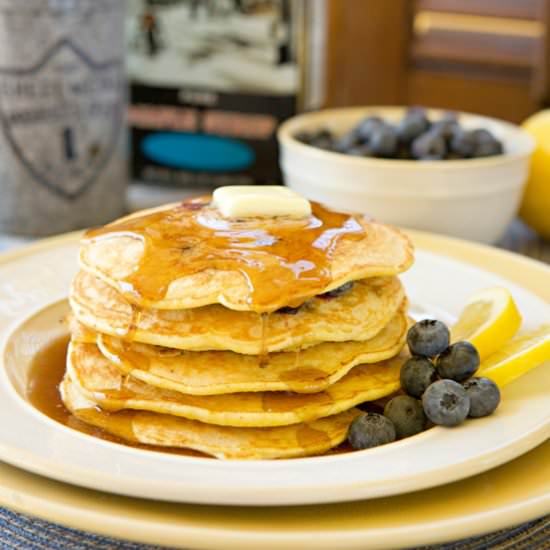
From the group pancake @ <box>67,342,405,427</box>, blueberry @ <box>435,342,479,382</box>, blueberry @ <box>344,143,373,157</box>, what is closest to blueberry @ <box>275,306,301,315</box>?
pancake @ <box>67,342,405,427</box>

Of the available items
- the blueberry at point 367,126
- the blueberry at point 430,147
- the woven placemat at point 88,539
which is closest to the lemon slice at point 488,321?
the woven placemat at point 88,539

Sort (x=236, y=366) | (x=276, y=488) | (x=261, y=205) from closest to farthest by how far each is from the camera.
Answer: (x=276, y=488) < (x=236, y=366) < (x=261, y=205)

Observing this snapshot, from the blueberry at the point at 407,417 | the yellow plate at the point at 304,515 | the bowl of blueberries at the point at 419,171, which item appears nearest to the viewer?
the yellow plate at the point at 304,515

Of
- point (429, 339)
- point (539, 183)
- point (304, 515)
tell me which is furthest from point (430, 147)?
point (304, 515)

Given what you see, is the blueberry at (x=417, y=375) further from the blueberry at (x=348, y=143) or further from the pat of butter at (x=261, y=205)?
the blueberry at (x=348, y=143)

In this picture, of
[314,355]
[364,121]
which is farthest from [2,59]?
[314,355]

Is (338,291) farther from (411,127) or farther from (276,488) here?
(411,127)

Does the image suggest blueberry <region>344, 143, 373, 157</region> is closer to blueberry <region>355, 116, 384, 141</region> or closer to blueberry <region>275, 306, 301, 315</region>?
blueberry <region>355, 116, 384, 141</region>
